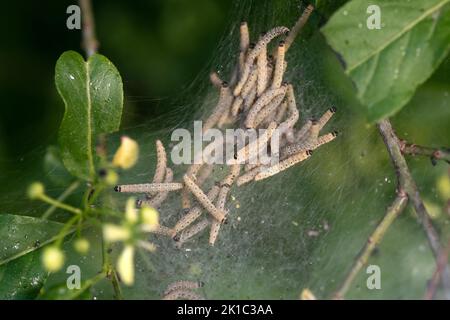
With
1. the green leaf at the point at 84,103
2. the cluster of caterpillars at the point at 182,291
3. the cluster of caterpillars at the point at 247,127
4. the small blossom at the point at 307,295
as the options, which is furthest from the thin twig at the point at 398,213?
A: the green leaf at the point at 84,103

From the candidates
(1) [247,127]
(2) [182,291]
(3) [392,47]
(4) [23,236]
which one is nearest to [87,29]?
(1) [247,127]

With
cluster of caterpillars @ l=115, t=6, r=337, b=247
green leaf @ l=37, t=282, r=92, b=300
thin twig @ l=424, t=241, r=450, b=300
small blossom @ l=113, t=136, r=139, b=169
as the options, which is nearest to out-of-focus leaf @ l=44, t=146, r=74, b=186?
cluster of caterpillars @ l=115, t=6, r=337, b=247

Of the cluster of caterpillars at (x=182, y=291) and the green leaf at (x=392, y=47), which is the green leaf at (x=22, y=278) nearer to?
the cluster of caterpillars at (x=182, y=291)

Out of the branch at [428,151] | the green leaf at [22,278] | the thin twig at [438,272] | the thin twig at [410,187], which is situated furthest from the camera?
the green leaf at [22,278]

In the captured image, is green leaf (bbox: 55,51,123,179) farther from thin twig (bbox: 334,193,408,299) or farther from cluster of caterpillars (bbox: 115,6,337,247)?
thin twig (bbox: 334,193,408,299)

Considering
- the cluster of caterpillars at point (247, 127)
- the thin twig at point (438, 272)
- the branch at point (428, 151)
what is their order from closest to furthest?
the thin twig at point (438, 272), the branch at point (428, 151), the cluster of caterpillars at point (247, 127)
